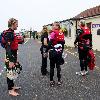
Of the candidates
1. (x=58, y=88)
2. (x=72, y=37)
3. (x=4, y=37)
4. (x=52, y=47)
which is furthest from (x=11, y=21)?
(x=72, y=37)

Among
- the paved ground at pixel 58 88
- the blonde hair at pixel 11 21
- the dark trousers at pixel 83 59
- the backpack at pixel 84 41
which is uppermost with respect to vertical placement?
the blonde hair at pixel 11 21

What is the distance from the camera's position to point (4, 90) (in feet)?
31.8

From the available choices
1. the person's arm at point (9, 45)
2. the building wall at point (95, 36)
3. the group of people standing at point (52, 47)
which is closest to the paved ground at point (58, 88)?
the group of people standing at point (52, 47)

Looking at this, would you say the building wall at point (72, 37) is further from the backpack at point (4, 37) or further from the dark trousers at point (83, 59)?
the backpack at point (4, 37)

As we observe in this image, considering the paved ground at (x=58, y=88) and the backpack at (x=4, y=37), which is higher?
the backpack at (x=4, y=37)

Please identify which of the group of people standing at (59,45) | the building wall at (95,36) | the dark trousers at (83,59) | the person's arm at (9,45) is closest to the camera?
the person's arm at (9,45)

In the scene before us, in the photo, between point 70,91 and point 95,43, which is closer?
point 70,91

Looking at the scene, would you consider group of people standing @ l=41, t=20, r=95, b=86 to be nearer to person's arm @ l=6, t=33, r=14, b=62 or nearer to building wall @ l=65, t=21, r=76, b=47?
person's arm @ l=6, t=33, r=14, b=62

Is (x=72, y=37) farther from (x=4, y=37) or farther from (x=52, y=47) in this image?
(x=4, y=37)

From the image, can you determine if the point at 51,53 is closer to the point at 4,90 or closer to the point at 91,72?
the point at 4,90

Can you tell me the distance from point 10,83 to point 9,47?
111 cm

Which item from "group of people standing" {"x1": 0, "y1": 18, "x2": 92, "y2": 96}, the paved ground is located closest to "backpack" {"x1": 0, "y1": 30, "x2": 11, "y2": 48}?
"group of people standing" {"x1": 0, "y1": 18, "x2": 92, "y2": 96}

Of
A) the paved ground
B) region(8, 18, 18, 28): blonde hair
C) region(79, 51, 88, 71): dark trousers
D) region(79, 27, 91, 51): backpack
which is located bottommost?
the paved ground

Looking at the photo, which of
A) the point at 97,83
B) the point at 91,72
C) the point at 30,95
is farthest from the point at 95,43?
the point at 30,95
